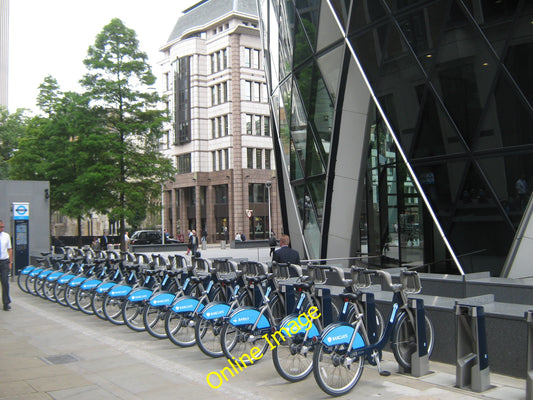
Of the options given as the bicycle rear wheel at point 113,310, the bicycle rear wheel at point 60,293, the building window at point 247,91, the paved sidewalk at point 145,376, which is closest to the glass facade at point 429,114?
the paved sidewalk at point 145,376

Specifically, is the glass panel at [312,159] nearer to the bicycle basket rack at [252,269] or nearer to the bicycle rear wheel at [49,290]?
the bicycle rear wheel at [49,290]

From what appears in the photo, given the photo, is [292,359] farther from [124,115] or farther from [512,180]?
[124,115]

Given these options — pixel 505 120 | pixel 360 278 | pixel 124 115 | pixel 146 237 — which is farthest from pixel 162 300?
pixel 146 237

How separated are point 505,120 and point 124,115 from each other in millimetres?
27266

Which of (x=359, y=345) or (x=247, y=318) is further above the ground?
(x=247, y=318)

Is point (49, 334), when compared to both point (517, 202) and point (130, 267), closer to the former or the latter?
point (130, 267)

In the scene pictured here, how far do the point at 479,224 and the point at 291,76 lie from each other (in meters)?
10.0

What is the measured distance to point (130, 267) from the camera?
11969 mm

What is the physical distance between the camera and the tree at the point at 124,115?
109 feet

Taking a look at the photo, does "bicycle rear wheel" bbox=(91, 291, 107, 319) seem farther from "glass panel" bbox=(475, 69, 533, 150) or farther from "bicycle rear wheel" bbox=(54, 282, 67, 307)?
"glass panel" bbox=(475, 69, 533, 150)

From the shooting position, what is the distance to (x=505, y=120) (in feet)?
38.3

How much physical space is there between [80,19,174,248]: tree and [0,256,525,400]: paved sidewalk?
23.9 meters

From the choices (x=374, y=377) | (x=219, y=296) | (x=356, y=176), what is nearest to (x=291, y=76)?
(x=356, y=176)

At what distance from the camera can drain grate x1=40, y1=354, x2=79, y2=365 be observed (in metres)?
7.99
